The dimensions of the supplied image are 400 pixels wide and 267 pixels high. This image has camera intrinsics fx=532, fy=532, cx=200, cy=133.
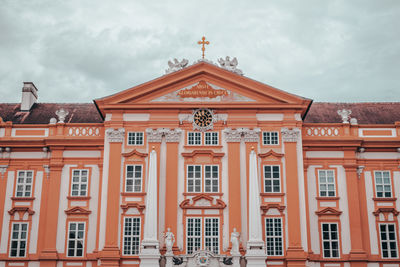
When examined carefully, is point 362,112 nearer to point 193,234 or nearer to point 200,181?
point 200,181

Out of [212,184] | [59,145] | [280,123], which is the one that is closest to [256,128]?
[280,123]

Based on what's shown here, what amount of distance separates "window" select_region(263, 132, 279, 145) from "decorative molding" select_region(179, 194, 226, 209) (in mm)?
5531

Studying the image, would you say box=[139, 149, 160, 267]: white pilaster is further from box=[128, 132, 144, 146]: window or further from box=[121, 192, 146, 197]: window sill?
box=[128, 132, 144, 146]: window

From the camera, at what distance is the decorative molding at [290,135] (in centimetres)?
3809

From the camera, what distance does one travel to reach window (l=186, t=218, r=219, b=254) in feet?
118

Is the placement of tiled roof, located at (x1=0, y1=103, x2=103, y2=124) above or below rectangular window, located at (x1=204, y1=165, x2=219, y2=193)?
above

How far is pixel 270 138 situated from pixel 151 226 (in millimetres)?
10600

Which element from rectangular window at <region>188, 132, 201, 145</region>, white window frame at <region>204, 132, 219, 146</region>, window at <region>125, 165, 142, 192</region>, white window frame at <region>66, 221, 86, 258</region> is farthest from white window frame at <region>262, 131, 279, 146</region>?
white window frame at <region>66, 221, 86, 258</region>

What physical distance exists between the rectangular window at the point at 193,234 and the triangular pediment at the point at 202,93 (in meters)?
8.32

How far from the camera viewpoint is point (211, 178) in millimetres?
37344

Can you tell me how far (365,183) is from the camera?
3912 centimetres

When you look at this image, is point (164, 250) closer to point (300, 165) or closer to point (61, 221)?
point (61, 221)

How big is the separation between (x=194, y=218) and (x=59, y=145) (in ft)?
38.1

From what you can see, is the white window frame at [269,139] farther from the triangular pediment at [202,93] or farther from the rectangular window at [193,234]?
the rectangular window at [193,234]
